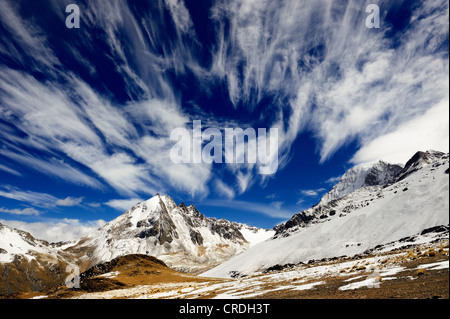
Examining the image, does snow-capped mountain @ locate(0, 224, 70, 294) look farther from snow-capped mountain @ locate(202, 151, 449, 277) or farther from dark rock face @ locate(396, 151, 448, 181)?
dark rock face @ locate(396, 151, 448, 181)

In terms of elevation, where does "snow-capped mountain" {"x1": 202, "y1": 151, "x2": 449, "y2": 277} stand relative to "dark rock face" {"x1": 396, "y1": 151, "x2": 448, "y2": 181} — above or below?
below

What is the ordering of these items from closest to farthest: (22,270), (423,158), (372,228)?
(372,228), (22,270), (423,158)

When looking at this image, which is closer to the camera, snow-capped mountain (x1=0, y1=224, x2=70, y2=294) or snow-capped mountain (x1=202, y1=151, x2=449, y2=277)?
snow-capped mountain (x1=202, y1=151, x2=449, y2=277)

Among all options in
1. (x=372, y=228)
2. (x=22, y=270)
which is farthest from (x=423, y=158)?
(x=22, y=270)

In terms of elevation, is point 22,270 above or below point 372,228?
below

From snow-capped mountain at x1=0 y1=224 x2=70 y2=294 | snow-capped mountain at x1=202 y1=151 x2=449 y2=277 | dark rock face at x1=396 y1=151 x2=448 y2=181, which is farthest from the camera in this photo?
dark rock face at x1=396 y1=151 x2=448 y2=181

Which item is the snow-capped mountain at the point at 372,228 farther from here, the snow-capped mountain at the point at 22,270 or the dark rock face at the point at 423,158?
the snow-capped mountain at the point at 22,270

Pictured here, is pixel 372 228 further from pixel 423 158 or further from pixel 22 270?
pixel 22 270

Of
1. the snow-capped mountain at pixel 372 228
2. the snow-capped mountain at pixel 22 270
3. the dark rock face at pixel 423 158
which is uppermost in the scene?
the dark rock face at pixel 423 158

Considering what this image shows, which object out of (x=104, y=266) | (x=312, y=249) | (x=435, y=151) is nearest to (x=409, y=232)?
(x=312, y=249)

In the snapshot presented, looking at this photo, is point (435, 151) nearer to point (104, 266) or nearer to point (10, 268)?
point (104, 266)

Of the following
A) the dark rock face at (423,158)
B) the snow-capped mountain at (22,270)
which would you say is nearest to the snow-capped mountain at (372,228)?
the dark rock face at (423,158)

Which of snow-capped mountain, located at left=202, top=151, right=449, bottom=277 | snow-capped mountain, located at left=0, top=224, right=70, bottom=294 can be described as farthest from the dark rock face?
snow-capped mountain, located at left=0, top=224, right=70, bottom=294
